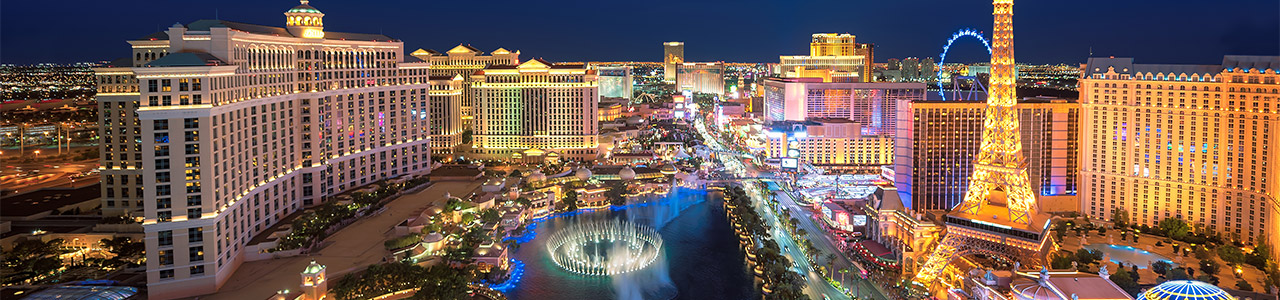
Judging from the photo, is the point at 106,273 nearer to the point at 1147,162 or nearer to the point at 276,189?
the point at 276,189

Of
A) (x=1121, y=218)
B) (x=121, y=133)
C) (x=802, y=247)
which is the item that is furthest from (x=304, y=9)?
(x=1121, y=218)

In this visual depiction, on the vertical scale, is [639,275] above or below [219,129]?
below

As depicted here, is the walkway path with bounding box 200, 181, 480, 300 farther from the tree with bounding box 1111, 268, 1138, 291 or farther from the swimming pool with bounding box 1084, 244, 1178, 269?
the swimming pool with bounding box 1084, 244, 1178, 269

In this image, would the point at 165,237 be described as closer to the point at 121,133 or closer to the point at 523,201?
the point at 121,133

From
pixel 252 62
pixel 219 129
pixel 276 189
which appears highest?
pixel 252 62

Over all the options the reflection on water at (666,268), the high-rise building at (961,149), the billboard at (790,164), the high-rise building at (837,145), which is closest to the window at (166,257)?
the reflection on water at (666,268)

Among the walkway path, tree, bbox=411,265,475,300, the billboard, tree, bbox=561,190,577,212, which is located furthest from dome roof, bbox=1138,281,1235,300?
the billboard

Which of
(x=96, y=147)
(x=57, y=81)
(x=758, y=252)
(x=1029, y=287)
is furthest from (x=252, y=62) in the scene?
(x=57, y=81)
